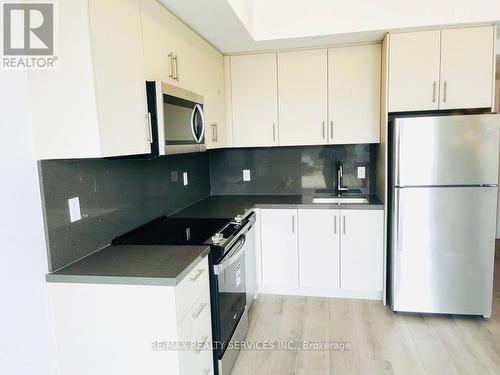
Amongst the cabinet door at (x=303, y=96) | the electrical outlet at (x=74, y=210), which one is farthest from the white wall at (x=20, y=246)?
the cabinet door at (x=303, y=96)

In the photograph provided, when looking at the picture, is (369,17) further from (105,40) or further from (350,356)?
(350,356)

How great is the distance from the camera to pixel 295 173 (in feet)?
11.8

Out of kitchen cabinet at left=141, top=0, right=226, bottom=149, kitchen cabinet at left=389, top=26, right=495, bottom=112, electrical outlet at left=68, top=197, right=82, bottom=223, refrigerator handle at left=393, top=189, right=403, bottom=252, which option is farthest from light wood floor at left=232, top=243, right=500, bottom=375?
kitchen cabinet at left=389, top=26, right=495, bottom=112

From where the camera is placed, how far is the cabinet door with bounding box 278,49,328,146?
3.20 meters

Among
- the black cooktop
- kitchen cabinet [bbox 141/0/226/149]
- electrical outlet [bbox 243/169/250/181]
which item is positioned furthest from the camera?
electrical outlet [bbox 243/169/250/181]

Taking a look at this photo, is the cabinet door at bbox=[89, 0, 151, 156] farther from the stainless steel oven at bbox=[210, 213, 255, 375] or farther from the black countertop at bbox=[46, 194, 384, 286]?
the stainless steel oven at bbox=[210, 213, 255, 375]

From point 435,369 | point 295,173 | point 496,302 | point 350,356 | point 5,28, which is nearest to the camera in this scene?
point 5,28

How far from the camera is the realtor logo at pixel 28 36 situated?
1406 millimetres

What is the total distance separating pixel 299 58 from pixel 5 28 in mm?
2370

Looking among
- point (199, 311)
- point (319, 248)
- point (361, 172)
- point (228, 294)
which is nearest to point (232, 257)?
point (228, 294)

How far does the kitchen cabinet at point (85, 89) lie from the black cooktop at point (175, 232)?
64 cm

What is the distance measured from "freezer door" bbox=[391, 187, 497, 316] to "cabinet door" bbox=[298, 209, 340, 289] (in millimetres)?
496

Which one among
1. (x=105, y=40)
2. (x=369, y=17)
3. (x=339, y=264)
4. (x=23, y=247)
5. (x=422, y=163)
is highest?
(x=369, y=17)

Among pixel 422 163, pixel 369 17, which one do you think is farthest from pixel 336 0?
pixel 422 163
